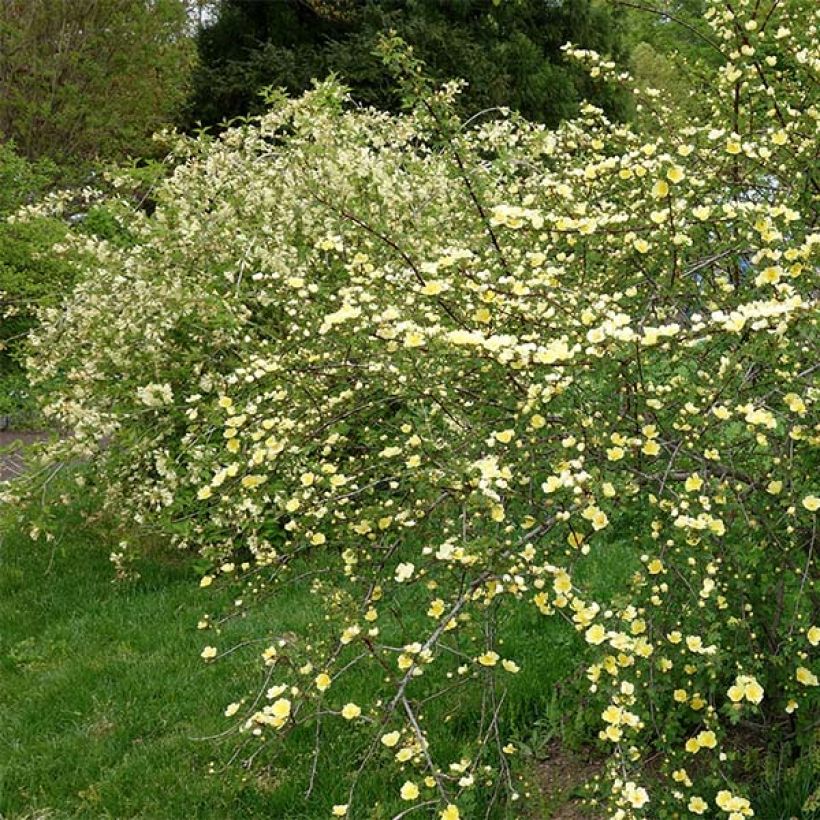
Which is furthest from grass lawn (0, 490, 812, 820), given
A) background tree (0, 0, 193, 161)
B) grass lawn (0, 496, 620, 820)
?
→ background tree (0, 0, 193, 161)

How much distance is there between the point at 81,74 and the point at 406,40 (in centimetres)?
637

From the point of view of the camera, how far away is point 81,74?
54.4ft

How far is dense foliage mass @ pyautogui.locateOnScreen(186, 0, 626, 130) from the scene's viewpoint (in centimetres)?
1404

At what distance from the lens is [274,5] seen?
15.1 metres

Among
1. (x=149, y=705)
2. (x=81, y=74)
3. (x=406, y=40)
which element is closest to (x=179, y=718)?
(x=149, y=705)

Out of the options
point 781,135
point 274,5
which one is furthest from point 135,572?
point 274,5

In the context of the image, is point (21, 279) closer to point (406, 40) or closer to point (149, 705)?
point (149, 705)

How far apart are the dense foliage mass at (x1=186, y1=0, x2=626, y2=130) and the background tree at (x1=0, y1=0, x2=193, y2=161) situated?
202 cm

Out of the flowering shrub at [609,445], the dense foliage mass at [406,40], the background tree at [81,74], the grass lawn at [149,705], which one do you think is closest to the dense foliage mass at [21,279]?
the grass lawn at [149,705]

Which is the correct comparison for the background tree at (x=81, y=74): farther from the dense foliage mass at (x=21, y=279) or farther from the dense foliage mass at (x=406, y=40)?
the dense foliage mass at (x=21, y=279)

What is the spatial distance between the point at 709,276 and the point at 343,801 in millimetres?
2069

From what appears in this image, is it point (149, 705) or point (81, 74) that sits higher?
point (81, 74)

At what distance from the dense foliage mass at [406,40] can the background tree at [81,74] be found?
202 cm

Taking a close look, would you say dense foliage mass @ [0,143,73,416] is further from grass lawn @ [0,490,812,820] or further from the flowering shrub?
the flowering shrub
